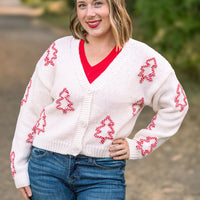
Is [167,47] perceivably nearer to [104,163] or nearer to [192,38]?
[192,38]

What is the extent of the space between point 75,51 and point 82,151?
1.69ft

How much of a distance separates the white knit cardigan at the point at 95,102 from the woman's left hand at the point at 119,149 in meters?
0.03

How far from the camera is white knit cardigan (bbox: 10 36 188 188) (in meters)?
2.24

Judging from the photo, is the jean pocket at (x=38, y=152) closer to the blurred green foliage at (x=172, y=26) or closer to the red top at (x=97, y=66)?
the red top at (x=97, y=66)

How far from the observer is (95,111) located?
2.24 metres

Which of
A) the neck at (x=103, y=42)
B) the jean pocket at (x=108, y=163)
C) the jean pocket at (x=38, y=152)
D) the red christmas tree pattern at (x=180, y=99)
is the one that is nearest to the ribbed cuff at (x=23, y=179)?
the jean pocket at (x=38, y=152)

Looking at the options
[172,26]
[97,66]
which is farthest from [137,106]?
[172,26]

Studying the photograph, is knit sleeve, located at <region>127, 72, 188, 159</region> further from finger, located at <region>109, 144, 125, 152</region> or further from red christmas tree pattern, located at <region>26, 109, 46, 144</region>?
red christmas tree pattern, located at <region>26, 109, 46, 144</region>

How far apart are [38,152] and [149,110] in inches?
205

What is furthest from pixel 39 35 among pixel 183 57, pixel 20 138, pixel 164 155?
pixel 20 138

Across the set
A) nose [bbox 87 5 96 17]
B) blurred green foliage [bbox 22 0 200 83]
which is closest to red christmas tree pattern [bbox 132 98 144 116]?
nose [bbox 87 5 96 17]

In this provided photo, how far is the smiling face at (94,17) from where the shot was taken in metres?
2.26

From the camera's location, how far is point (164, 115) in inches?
94.0

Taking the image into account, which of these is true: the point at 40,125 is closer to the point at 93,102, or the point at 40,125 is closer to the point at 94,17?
the point at 93,102
